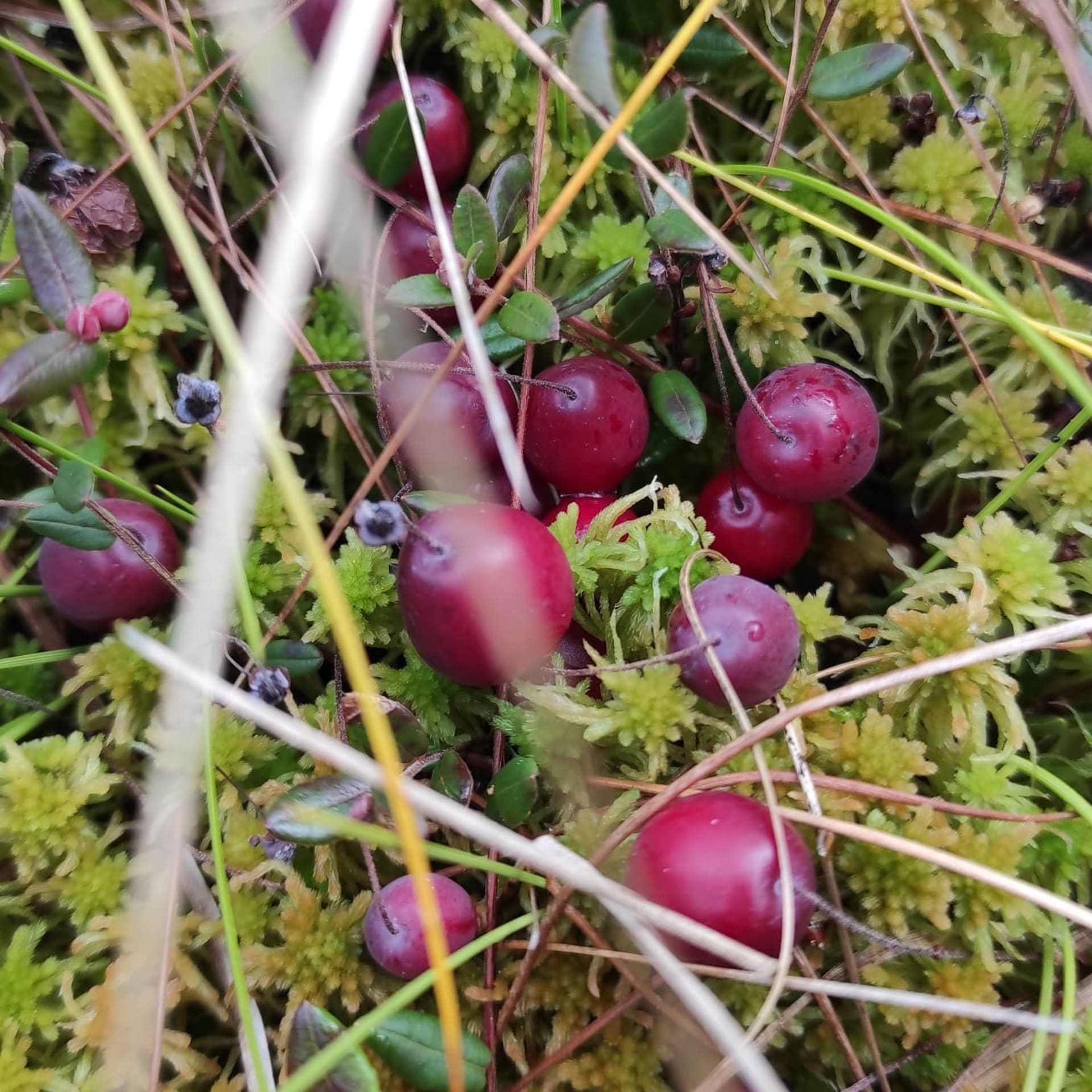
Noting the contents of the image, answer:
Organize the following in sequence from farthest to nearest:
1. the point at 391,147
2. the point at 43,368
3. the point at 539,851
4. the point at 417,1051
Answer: the point at 391,147
the point at 43,368
the point at 417,1051
the point at 539,851

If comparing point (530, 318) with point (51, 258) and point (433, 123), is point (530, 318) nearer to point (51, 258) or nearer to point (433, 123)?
point (433, 123)

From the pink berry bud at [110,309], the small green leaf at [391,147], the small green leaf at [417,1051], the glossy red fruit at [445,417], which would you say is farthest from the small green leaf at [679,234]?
the small green leaf at [417,1051]

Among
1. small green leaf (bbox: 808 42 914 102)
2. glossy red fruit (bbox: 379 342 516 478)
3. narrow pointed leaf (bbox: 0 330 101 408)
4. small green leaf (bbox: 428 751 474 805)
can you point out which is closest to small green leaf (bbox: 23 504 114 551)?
narrow pointed leaf (bbox: 0 330 101 408)

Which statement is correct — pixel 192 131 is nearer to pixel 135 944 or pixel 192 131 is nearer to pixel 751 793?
pixel 135 944

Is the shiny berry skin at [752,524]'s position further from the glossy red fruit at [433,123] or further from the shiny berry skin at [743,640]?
the glossy red fruit at [433,123]

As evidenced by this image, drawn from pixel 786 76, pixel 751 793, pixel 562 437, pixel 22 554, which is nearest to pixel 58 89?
pixel 22 554

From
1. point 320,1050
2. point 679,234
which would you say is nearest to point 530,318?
point 679,234

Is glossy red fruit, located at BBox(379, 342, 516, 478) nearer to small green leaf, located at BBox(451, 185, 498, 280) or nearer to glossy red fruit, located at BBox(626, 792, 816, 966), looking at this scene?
small green leaf, located at BBox(451, 185, 498, 280)
